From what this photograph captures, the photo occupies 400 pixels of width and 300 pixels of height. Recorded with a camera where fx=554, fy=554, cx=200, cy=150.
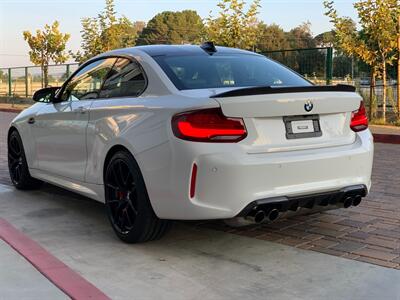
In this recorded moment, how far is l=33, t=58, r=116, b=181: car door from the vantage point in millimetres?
5145

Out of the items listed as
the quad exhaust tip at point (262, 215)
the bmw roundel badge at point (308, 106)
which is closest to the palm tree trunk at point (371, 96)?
the bmw roundel badge at point (308, 106)

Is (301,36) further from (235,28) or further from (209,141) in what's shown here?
(209,141)

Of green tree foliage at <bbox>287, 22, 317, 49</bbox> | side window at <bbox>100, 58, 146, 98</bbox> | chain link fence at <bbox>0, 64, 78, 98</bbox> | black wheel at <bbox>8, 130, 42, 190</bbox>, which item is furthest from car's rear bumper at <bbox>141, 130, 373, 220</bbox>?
green tree foliage at <bbox>287, 22, 317, 49</bbox>

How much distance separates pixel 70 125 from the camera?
5324 millimetres

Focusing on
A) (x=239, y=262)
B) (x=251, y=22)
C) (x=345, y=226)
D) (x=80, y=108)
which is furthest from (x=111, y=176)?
(x=251, y=22)

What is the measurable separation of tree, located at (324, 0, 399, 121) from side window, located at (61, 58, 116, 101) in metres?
10.7

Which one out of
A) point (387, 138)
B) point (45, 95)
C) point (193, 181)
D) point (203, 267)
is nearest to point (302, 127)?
point (193, 181)

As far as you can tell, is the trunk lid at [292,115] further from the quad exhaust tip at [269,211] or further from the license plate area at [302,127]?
the quad exhaust tip at [269,211]

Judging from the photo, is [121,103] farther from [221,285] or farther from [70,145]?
[221,285]

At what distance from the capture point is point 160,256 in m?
4.22

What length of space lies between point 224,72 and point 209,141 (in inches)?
45.1

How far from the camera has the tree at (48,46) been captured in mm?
33156

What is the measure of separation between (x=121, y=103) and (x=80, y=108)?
0.76 m

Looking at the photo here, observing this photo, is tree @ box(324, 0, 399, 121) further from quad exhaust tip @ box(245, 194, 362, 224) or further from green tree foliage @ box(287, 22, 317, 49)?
green tree foliage @ box(287, 22, 317, 49)
